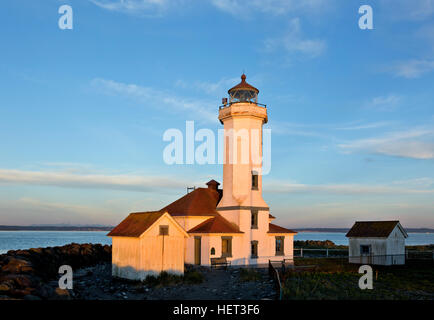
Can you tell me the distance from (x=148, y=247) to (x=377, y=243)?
18.2 metres

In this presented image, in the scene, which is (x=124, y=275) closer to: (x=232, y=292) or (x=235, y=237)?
(x=232, y=292)

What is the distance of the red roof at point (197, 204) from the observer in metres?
33.1

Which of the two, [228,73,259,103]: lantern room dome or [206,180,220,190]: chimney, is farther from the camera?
[206,180,220,190]: chimney

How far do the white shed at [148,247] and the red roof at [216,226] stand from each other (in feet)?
18.2

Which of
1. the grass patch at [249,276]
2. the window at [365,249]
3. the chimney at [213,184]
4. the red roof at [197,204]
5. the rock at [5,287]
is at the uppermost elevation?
the chimney at [213,184]

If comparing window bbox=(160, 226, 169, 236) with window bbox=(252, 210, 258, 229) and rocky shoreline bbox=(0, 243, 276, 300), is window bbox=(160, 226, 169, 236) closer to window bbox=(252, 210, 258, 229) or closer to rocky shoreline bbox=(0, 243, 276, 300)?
rocky shoreline bbox=(0, 243, 276, 300)

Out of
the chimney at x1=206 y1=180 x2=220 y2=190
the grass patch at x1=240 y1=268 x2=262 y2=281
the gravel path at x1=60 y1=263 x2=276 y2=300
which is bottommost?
the gravel path at x1=60 y1=263 x2=276 y2=300

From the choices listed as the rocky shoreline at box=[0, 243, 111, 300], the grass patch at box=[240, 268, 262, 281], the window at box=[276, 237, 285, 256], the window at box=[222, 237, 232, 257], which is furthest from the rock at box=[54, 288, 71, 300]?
the window at box=[276, 237, 285, 256]

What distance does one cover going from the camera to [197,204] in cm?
3394

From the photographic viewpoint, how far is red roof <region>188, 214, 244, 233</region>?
100ft

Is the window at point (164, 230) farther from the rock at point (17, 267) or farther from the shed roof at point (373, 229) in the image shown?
the shed roof at point (373, 229)

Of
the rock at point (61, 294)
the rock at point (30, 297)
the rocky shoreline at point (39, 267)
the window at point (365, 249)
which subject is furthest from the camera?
the window at point (365, 249)

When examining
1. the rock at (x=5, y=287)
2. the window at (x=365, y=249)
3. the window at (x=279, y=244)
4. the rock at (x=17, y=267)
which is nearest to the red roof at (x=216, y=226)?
the window at (x=279, y=244)

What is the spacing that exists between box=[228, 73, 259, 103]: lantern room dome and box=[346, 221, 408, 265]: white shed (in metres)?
13.2
